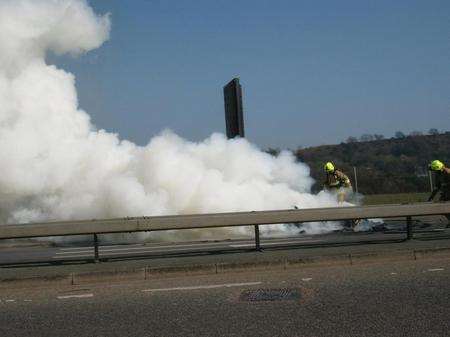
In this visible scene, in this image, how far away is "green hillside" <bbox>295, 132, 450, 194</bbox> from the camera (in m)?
29.5

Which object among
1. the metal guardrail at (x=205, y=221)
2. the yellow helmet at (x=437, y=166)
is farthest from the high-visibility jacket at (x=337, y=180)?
the metal guardrail at (x=205, y=221)

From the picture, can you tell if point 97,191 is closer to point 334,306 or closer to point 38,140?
point 38,140

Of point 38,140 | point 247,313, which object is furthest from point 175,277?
point 38,140

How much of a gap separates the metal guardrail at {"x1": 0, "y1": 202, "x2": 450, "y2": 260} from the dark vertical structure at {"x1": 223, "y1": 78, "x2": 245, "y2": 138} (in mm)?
6400

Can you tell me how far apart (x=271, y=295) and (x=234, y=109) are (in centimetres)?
1002

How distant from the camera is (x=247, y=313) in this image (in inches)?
261

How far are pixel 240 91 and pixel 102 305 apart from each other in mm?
10387

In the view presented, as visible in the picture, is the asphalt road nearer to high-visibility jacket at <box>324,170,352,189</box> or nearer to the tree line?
high-visibility jacket at <box>324,170,352,189</box>

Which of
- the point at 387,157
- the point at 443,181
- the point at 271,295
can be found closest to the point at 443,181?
the point at 443,181

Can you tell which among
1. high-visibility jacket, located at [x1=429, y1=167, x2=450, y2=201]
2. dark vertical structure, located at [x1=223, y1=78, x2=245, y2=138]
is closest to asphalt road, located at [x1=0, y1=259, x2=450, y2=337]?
high-visibility jacket, located at [x1=429, y1=167, x2=450, y2=201]

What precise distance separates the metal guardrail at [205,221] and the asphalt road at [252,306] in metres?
1.61

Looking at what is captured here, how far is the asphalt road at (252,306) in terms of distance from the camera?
6004 mm

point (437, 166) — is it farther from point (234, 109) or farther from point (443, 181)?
point (234, 109)

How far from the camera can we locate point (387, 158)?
55.4m
